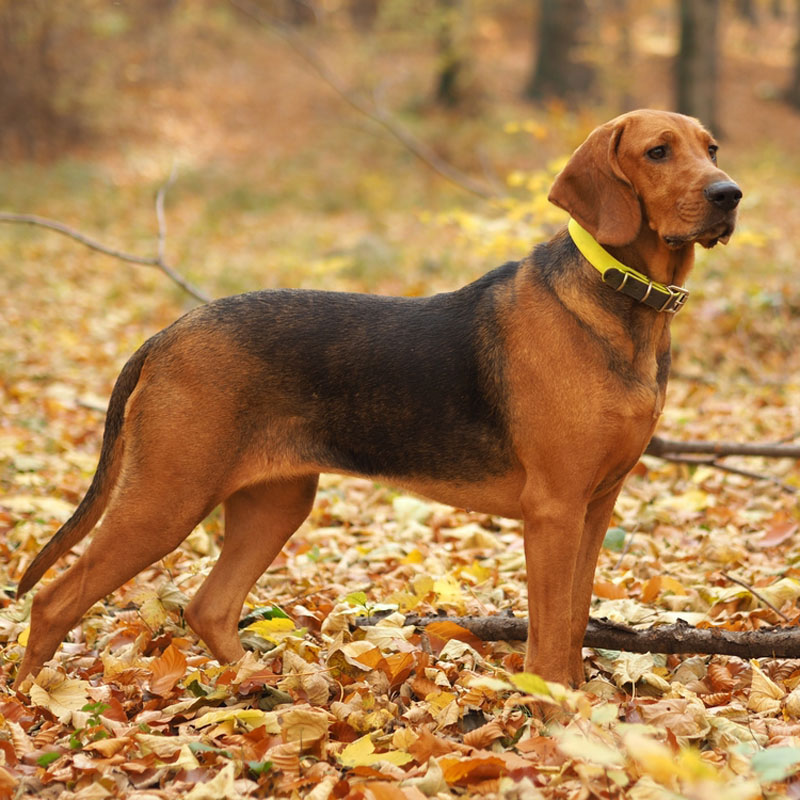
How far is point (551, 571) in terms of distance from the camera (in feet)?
12.5

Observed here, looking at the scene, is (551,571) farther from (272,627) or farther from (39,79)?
(39,79)

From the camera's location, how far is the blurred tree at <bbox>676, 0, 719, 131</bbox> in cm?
2105

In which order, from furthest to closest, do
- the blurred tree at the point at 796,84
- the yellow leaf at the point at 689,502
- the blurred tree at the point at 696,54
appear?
the blurred tree at the point at 796,84
the blurred tree at the point at 696,54
the yellow leaf at the point at 689,502

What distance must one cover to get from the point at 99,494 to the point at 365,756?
5.85 ft

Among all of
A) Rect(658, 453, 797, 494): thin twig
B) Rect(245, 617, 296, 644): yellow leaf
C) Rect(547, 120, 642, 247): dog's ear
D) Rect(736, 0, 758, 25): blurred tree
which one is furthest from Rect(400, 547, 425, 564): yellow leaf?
Rect(736, 0, 758, 25): blurred tree

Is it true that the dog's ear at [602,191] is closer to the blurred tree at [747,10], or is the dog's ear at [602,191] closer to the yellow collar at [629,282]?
the yellow collar at [629,282]

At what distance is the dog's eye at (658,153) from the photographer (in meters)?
3.82

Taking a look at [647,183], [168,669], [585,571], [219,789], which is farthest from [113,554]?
[647,183]

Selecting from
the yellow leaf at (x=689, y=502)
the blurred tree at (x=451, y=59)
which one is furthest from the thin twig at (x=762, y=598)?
the blurred tree at (x=451, y=59)

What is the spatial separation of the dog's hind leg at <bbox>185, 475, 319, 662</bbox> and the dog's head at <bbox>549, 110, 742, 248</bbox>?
1878 millimetres

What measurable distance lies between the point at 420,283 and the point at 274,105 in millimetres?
18821

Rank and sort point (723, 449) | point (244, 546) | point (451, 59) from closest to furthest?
point (244, 546) → point (723, 449) → point (451, 59)

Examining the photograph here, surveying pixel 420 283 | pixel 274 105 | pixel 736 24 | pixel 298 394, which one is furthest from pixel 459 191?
pixel 736 24

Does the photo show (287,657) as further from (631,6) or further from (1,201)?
(631,6)
